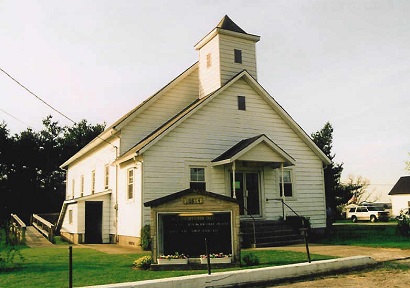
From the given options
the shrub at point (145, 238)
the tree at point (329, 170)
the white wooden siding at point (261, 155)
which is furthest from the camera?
the tree at point (329, 170)

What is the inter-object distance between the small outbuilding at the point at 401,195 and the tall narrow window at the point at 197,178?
152ft

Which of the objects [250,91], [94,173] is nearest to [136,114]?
[250,91]

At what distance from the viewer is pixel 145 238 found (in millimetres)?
16750

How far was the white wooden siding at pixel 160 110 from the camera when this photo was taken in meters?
20.4

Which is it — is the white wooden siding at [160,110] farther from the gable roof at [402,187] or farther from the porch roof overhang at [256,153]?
the gable roof at [402,187]

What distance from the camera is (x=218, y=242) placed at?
11570mm

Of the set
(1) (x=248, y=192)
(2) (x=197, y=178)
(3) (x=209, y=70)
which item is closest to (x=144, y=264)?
(2) (x=197, y=178)

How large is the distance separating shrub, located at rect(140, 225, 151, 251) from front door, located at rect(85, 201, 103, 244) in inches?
219

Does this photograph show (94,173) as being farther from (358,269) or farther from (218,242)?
(358,269)

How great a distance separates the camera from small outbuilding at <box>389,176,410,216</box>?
56.9m

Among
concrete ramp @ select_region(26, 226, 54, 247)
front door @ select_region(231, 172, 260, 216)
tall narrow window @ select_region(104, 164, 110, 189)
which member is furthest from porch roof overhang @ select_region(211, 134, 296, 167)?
concrete ramp @ select_region(26, 226, 54, 247)

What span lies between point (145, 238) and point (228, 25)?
41.0 feet

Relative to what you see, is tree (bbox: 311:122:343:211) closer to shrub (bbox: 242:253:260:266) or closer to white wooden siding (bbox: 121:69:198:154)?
white wooden siding (bbox: 121:69:198:154)

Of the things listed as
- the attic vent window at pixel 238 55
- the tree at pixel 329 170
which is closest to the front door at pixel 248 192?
the attic vent window at pixel 238 55
